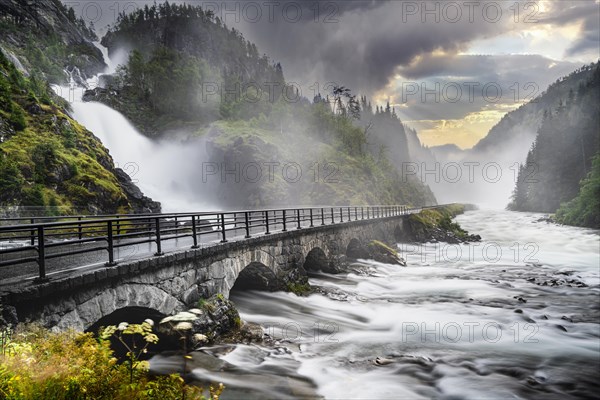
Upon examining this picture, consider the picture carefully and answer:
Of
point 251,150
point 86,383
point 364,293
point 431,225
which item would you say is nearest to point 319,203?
point 251,150

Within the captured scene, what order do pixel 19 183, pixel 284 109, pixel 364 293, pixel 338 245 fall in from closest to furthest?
pixel 364 293 → pixel 19 183 → pixel 338 245 → pixel 284 109

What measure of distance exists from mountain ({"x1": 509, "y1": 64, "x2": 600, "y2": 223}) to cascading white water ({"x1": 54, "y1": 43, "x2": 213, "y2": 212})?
75.0 metres

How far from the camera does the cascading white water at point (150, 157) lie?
59.2m

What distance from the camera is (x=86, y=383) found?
4.52 m

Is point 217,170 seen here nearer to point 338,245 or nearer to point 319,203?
point 319,203

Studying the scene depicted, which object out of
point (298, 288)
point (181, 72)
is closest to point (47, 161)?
point (298, 288)

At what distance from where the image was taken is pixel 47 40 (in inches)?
3725

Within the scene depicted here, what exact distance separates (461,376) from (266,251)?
8759mm

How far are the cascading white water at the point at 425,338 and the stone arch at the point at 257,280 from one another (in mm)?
565

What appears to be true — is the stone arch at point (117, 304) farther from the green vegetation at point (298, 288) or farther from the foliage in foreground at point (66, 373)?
the green vegetation at point (298, 288)

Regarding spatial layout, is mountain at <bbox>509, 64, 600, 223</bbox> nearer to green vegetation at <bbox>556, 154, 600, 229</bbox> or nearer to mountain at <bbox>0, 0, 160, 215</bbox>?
green vegetation at <bbox>556, 154, 600, 229</bbox>

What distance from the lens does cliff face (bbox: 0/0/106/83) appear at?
7475 cm

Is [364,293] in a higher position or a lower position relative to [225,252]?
lower

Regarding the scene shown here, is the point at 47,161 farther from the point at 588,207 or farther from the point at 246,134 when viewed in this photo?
the point at 588,207
